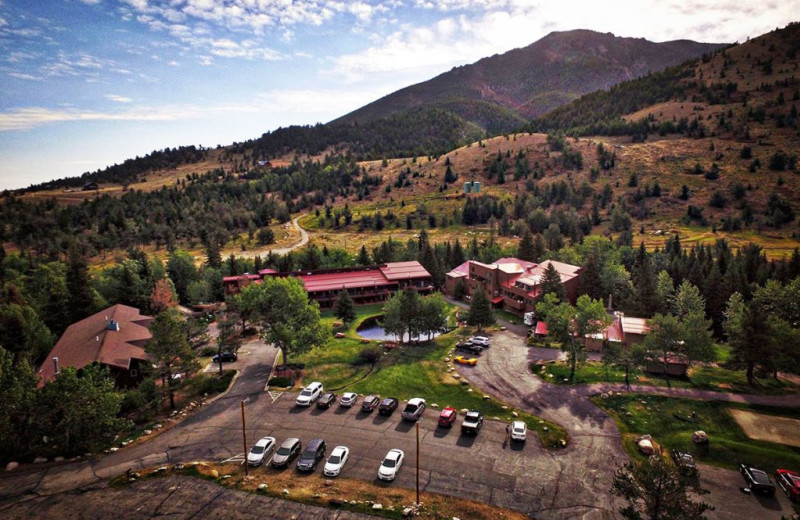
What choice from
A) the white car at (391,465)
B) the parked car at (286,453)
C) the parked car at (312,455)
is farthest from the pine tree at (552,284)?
the parked car at (286,453)

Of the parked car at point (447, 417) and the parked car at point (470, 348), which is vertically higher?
the parked car at point (447, 417)

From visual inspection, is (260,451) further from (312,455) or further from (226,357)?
(226,357)

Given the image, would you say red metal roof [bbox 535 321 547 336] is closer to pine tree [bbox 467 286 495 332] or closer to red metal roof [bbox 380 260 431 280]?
pine tree [bbox 467 286 495 332]

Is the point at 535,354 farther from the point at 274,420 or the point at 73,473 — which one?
the point at 73,473

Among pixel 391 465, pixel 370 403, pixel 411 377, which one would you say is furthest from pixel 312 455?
pixel 411 377

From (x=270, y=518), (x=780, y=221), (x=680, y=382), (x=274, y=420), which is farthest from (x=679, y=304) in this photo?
(x=780, y=221)

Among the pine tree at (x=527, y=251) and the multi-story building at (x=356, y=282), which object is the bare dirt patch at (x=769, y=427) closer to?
the multi-story building at (x=356, y=282)
